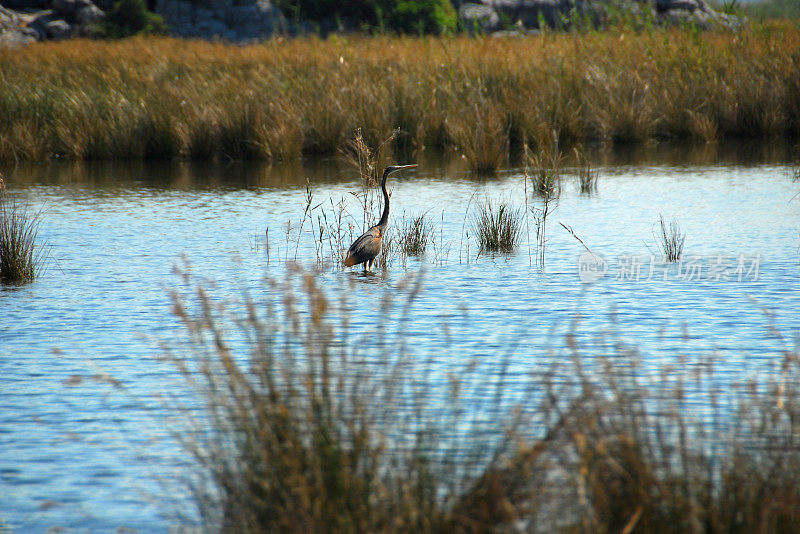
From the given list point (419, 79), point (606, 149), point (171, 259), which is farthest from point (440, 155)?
point (171, 259)

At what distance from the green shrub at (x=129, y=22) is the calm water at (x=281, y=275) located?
1968cm

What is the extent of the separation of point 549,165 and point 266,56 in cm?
786

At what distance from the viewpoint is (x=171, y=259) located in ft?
30.9

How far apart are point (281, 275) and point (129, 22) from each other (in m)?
27.7

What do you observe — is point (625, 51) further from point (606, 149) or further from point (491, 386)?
point (491, 386)

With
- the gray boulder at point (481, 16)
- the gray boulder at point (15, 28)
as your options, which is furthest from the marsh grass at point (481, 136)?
the gray boulder at point (481, 16)

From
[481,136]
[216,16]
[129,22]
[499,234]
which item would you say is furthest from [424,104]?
[216,16]

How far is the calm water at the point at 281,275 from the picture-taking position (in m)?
4.67

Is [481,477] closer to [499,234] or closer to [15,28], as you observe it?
[499,234]

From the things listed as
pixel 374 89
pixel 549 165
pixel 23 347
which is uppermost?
pixel 374 89

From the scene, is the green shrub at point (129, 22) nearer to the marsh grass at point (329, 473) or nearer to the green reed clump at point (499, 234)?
the green reed clump at point (499, 234)

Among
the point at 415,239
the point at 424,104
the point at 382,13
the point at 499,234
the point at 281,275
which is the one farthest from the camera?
the point at 382,13

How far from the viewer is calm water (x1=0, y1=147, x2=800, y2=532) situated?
4.67 m

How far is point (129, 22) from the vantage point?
3359cm
